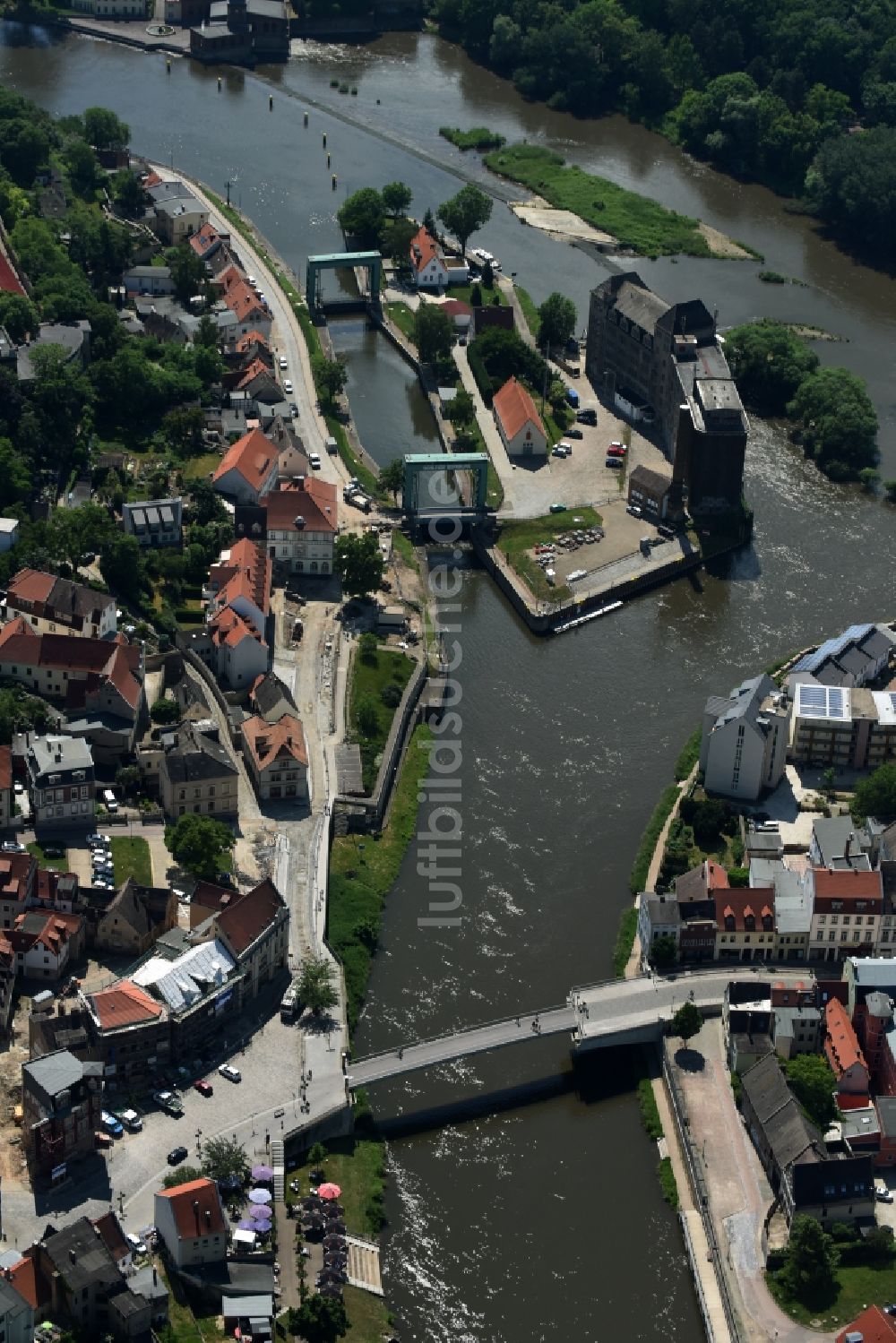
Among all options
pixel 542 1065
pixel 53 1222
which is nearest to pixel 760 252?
pixel 542 1065

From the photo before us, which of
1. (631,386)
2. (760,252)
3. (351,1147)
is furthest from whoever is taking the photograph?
(760,252)

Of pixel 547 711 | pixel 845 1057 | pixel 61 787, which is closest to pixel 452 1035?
pixel 845 1057

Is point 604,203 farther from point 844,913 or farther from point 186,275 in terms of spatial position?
point 844,913

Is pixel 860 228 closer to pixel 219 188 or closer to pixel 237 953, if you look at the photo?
pixel 219 188

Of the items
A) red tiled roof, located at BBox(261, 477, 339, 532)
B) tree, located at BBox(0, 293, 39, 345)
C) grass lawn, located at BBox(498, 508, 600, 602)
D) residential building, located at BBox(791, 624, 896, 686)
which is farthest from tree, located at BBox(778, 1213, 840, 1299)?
tree, located at BBox(0, 293, 39, 345)

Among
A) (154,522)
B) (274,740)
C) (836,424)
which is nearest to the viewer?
(274,740)

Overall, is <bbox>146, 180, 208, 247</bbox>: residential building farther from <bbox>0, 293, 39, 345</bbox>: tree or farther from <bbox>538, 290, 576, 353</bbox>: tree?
<bbox>538, 290, 576, 353</bbox>: tree

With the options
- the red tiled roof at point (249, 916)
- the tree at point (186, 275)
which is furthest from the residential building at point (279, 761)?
the tree at point (186, 275)
